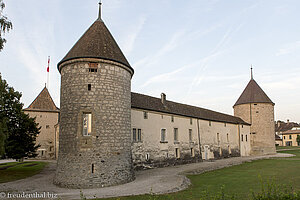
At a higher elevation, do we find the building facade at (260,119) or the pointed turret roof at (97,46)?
the pointed turret roof at (97,46)

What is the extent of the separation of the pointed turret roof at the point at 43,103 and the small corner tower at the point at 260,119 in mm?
29859

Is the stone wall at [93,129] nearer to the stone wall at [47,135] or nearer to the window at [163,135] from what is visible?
the window at [163,135]

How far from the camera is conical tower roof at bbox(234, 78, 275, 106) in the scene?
119ft

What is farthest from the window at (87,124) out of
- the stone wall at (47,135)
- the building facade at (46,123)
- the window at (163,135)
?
the stone wall at (47,135)

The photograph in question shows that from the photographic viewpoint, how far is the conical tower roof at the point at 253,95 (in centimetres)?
3634

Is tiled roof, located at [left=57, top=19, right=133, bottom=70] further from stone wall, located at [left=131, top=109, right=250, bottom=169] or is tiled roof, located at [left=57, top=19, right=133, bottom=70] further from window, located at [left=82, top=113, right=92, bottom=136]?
stone wall, located at [left=131, top=109, right=250, bottom=169]

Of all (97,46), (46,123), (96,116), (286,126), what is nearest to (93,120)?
(96,116)

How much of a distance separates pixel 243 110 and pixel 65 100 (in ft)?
103

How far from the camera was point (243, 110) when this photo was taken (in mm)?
37312

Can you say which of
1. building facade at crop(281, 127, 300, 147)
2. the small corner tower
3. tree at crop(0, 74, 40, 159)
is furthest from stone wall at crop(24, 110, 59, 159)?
building facade at crop(281, 127, 300, 147)

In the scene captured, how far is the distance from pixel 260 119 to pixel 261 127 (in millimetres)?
1261

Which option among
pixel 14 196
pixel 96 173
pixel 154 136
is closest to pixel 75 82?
pixel 96 173

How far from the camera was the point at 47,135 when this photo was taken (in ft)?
111

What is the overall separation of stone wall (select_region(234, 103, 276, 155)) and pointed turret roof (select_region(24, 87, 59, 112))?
30.6 metres
